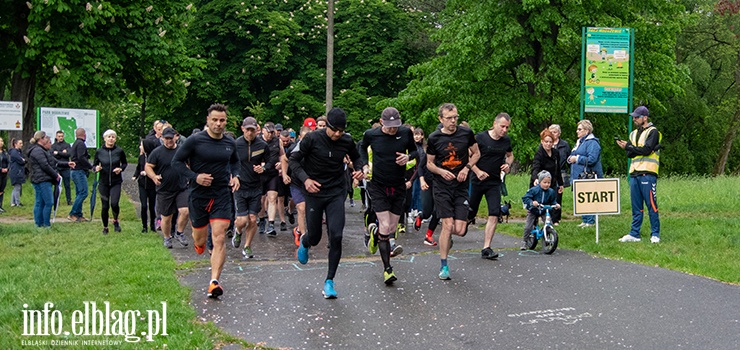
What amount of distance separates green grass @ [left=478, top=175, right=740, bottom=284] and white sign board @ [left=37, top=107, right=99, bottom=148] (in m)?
13.5

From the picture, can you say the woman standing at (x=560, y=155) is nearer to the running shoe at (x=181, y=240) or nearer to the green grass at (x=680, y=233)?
the green grass at (x=680, y=233)

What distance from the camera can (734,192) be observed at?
19594 millimetres

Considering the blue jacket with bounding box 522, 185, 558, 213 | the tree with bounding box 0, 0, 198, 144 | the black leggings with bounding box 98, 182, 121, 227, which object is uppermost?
the tree with bounding box 0, 0, 198, 144

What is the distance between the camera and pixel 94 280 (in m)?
8.84

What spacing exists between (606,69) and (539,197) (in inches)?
192

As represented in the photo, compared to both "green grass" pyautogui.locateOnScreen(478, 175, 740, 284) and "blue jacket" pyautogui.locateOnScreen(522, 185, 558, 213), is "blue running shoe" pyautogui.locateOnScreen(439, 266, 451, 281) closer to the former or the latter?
"blue jacket" pyautogui.locateOnScreen(522, 185, 558, 213)

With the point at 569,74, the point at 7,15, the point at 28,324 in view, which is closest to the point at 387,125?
the point at 28,324

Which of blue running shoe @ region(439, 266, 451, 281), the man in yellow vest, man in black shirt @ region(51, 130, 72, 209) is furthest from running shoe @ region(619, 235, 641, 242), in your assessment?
man in black shirt @ region(51, 130, 72, 209)

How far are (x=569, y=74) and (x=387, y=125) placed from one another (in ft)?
90.5

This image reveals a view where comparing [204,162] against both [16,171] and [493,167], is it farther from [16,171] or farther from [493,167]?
[16,171]

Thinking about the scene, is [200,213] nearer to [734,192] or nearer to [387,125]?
[387,125]

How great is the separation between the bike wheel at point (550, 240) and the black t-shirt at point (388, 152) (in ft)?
10.0

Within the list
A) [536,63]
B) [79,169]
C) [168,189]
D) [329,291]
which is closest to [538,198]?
[329,291]

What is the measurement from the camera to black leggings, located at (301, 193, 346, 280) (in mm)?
8344
